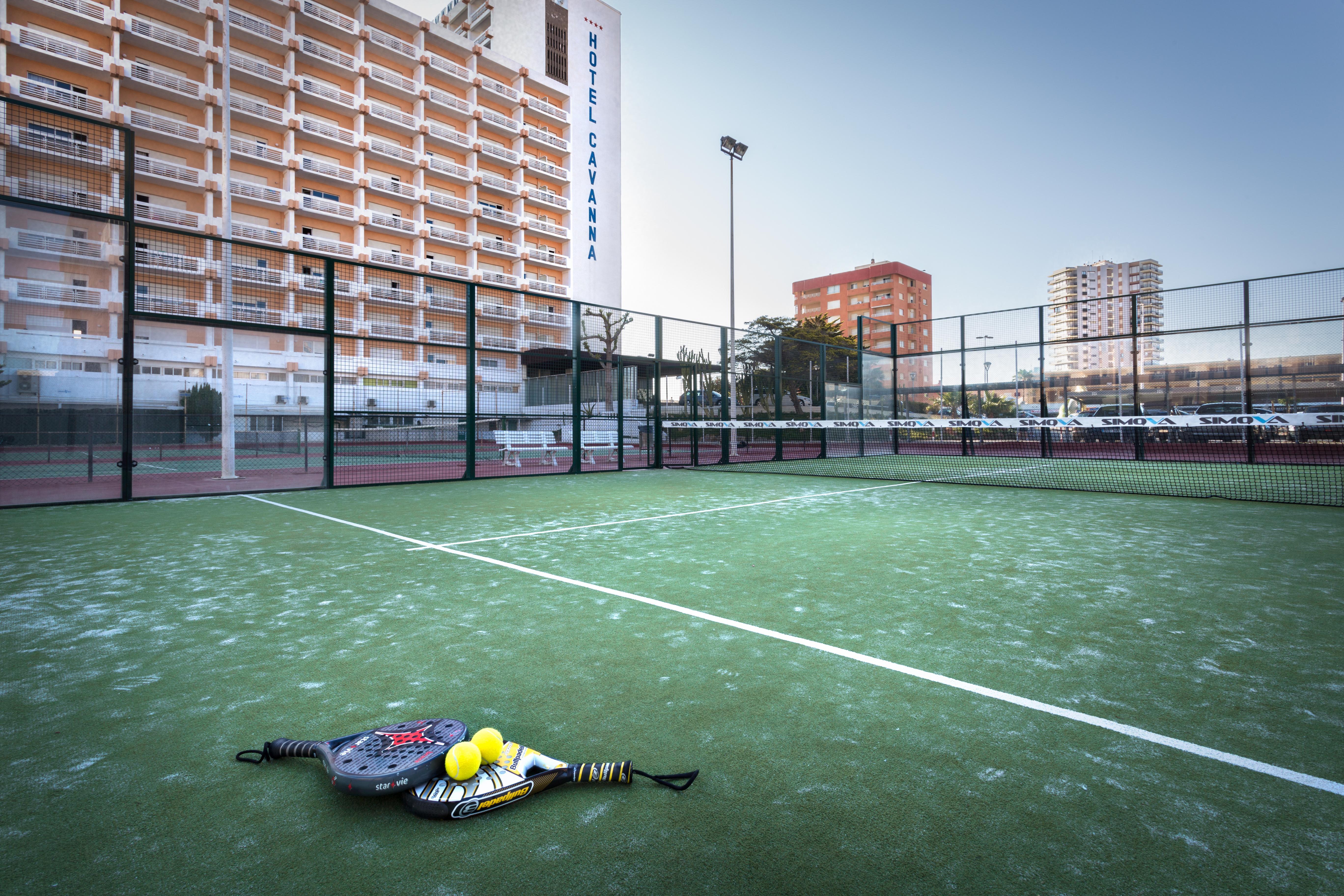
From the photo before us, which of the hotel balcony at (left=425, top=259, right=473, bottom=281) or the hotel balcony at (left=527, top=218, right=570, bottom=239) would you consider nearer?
the hotel balcony at (left=425, top=259, right=473, bottom=281)

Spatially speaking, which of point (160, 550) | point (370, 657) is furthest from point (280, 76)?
point (370, 657)

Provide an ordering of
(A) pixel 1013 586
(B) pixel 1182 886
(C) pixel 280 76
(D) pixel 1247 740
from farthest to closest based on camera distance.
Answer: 1. (C) pixel 280 76
2. (A) pixel 1013 586
3. (D) pixel 1247 740
4. (B) pixel 1182 886

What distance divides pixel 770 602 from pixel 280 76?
41193 millimetres

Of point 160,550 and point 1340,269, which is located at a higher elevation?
point 1340,269

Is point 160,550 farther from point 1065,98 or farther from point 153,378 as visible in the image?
point 1065,98

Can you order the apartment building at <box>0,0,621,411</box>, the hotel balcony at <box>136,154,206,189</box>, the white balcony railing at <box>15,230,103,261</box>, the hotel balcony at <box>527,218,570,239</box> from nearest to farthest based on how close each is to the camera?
1. the white balcony railing at <box>15,230,103,261</box>
2. the apartment building at <box>0,0,621,411</box>
3. the hotel balcony at <box>136,154,206,189</box>
4. the hotel balcony at <box>527,218,570,239</box>

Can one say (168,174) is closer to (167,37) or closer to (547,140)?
(167,37)

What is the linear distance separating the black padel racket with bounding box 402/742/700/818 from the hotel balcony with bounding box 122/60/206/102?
39995 mm

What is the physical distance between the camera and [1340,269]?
11.9m

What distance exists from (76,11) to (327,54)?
34.1 feet

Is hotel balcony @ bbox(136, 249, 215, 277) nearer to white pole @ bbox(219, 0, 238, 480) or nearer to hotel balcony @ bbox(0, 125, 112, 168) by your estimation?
white pole @ bbox(219, 0, 238, 480)

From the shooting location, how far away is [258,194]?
31469 millimetres

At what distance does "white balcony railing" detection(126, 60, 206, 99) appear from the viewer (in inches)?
1118

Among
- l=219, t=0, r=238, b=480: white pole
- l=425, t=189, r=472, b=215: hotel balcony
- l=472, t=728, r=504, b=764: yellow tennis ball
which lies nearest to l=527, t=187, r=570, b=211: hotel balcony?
l=425, t=189, r=472, b=215: hotel balcony
